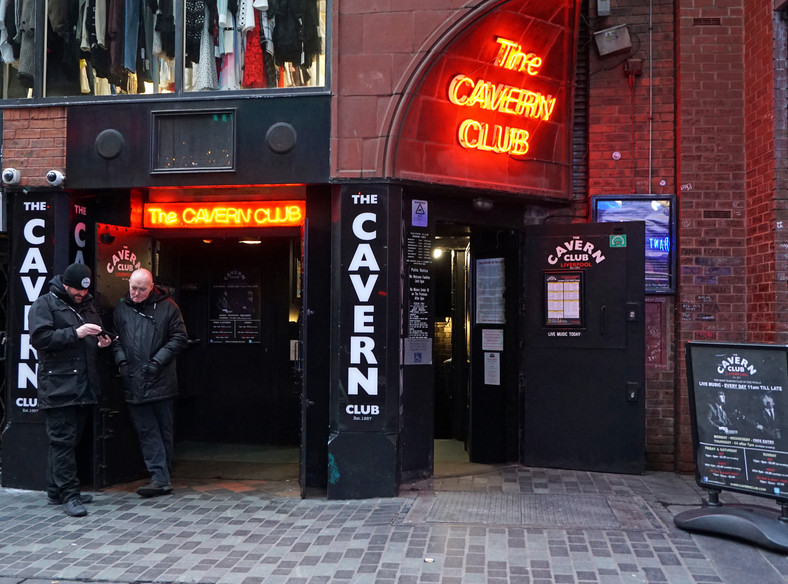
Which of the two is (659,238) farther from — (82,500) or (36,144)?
(36,144)

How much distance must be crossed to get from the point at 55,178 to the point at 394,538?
15.3 ft

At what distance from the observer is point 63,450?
6.51 meters

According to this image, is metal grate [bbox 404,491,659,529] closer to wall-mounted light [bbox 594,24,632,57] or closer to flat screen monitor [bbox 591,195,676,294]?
flat screen monitor [bbox 591,195,676,294]

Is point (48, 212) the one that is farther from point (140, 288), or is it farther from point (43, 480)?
point (43, 480)

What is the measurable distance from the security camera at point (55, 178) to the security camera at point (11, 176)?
15.0 inches

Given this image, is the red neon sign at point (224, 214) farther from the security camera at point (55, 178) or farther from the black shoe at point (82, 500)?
the black shoe at point (82, 500)

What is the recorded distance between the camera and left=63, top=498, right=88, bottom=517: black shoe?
246 inches

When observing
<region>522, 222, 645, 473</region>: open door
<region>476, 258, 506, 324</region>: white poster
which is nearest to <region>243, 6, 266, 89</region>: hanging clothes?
<region>476, 258, 506, 324</region>: white poster

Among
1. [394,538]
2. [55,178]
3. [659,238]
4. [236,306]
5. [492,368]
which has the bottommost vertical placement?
[394,538]

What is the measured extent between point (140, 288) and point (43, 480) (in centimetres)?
211

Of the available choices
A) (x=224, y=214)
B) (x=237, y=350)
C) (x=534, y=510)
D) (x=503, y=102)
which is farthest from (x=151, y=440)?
(x=503, y=102)

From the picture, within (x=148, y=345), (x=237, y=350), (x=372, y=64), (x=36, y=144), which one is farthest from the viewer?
(x=237, y=350)

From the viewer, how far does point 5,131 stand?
24.4 ft

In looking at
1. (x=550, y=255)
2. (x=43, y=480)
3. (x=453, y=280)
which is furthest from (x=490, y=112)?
(x=43, y=480)
